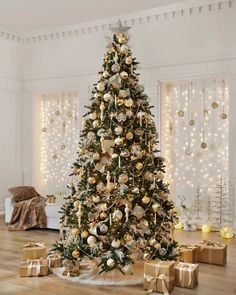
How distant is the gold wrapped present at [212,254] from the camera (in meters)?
5.20

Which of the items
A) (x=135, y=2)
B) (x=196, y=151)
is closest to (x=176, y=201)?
(x=196, y=151)

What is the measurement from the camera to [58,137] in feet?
30.2

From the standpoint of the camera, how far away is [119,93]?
15.5 feet

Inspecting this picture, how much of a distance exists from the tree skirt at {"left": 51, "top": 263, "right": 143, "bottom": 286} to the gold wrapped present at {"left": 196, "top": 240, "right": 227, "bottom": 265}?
88 centimetres

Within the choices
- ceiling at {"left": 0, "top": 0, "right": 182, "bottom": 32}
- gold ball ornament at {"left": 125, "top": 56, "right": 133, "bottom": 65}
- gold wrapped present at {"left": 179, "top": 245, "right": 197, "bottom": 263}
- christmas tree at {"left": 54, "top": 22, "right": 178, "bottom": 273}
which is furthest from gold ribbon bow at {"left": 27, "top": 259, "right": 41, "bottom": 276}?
ceiling at {"left": 0, "top": 0, "right": 182, "bottom": 32}

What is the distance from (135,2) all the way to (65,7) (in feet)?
3.79

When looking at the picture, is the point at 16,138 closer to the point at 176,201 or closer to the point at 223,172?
the point at 176,201

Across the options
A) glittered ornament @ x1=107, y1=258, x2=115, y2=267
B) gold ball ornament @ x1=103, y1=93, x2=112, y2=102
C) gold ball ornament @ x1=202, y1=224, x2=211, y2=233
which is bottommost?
gold ball ornament @ x1=202, y1=224, x2=211, y2=233

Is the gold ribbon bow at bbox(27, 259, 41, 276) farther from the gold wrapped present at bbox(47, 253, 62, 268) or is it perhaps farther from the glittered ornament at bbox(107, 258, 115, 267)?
the glittered ornament at bbox(107, 258, 115, 267)

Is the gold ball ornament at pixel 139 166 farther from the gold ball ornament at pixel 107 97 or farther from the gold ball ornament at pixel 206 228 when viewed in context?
the gold ball ornament at pixel 206 228

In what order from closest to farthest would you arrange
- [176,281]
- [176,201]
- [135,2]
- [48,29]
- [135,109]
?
[176,281], [135,109], [135,2], [176,201], [48,29]

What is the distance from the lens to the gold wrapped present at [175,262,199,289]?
4.38 meters

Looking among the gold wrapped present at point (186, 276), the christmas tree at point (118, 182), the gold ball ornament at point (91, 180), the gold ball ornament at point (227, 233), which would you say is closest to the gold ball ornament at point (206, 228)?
the gold ball ornament at point (227, 233)

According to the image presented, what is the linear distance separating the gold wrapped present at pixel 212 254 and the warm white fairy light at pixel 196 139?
222 centimetres
